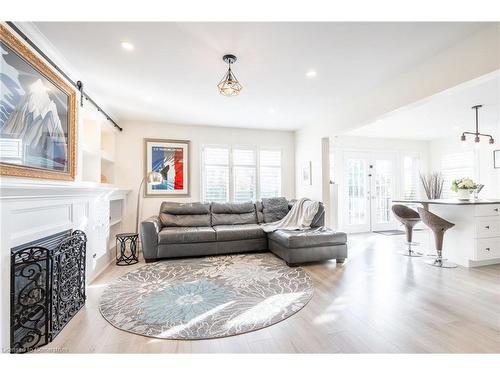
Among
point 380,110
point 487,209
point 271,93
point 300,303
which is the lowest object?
point 300,303

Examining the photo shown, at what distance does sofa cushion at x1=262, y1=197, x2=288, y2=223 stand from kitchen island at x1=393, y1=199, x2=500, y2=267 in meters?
2.57

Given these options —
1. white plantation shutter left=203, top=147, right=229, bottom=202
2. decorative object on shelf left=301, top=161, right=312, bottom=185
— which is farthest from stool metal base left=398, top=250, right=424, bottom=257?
white plantation shutter left=203, top=147, right=229, bottom=202

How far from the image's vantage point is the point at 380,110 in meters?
3.17

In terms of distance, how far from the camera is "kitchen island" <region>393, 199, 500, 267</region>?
3346 mm

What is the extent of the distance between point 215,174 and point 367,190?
3.99 m

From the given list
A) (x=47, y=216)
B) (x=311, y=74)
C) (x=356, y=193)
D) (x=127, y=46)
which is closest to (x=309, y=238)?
(x=311, y=74)

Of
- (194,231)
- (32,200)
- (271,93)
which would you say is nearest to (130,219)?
(194,231)

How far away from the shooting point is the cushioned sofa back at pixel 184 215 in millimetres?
4293

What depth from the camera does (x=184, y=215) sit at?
444cm

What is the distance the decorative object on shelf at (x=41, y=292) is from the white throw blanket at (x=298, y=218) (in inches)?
108

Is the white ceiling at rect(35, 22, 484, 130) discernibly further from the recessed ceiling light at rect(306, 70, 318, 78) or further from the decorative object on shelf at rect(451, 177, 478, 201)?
the decorative object on shelf at rect(451, 177, 478, 201)
